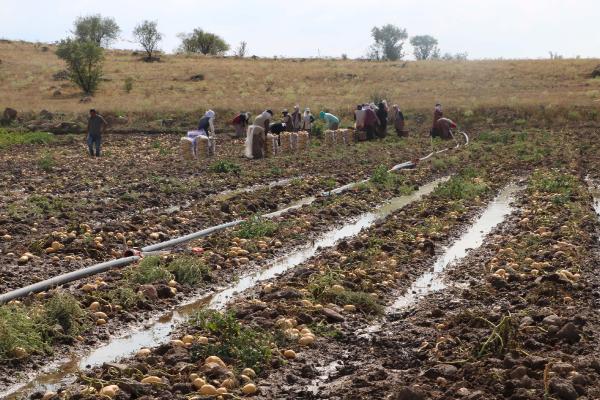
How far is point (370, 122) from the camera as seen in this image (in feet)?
92.0

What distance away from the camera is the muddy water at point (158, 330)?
20.3 ft

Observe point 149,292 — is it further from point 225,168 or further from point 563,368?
point 225,168

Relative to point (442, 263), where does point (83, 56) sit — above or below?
above

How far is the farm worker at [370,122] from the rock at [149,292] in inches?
780

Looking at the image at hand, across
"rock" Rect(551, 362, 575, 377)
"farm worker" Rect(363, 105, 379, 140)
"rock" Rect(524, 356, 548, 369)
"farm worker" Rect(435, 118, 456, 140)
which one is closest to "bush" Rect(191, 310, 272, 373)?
"rock" Rect(524, 356, 548, 369)

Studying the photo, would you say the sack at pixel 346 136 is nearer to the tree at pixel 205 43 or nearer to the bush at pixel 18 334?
the bush at pixel 18 334

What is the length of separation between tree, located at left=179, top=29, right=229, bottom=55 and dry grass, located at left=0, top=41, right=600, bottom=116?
13278mm

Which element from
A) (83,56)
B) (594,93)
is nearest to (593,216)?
(594,93)

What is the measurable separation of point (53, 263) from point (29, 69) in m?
51.7

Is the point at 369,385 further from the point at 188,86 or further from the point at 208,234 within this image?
the point at 188,86

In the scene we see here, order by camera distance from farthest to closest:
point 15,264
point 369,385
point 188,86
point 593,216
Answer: point 188,86, point 593,216, point 15,264, point 369,385

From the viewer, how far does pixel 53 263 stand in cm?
948

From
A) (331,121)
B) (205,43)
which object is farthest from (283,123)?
(205,43)

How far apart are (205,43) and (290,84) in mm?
29940
